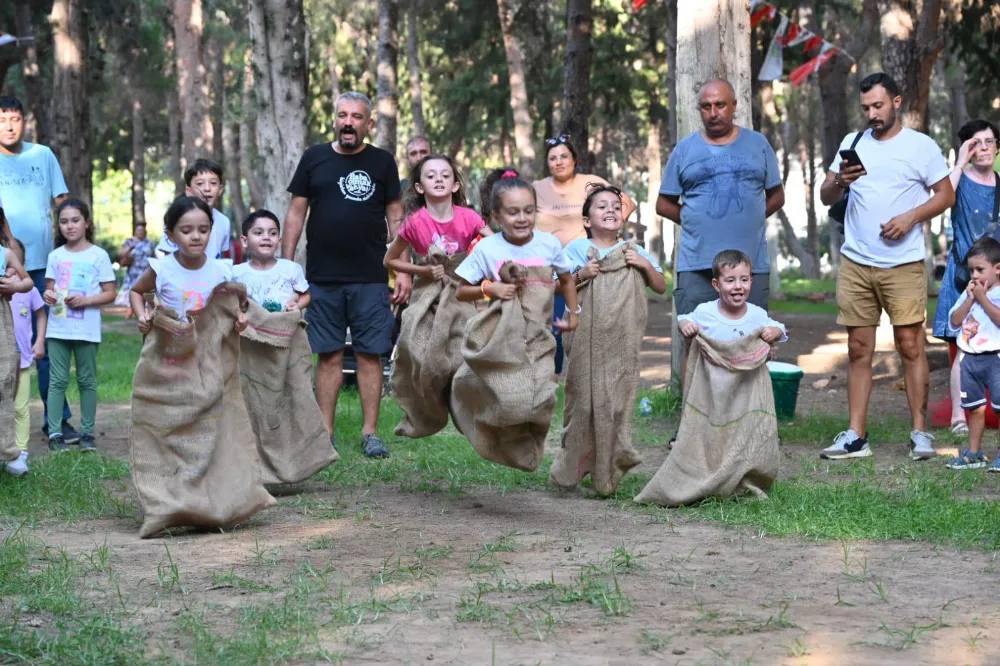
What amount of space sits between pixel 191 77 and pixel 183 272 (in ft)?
62.2

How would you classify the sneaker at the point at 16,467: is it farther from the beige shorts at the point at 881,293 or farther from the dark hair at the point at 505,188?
the beige shorts at the point at 881,293

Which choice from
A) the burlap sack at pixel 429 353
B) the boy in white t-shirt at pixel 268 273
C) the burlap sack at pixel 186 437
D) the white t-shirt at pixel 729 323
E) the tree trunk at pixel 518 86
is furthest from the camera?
the tree trunk at pixel 518 86

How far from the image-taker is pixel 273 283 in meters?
7.59

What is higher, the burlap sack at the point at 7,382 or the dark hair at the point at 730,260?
the dark hair at the point at 730,260

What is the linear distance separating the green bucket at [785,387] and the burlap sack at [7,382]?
17.7ft

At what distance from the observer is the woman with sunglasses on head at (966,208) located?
29.7 feet

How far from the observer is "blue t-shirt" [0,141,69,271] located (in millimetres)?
9117

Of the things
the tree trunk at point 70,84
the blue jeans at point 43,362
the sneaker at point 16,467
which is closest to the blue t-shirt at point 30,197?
the blue jeans at point 43,362

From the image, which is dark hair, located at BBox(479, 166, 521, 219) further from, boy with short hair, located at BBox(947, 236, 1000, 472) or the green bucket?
boy with short hair, located at BBox(947, 236, 1000, 472)

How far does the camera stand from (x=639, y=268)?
6.97 m

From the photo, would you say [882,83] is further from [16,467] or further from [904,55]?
[904,55]

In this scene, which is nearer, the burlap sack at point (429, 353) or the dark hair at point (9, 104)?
the burlap sack at point (429, 353)

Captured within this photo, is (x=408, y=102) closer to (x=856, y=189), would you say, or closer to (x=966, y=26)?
(x=966, y=26)

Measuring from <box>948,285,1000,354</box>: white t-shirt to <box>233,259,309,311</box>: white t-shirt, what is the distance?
3913 mm
